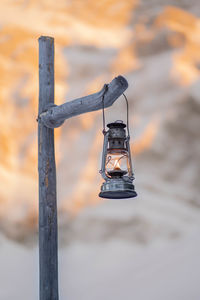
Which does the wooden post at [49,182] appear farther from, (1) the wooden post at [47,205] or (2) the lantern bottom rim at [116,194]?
(2) the lantern bottom rim at [116,194]

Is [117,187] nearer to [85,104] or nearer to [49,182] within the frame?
[85,104]

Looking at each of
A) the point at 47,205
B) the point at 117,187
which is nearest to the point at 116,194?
the point at 117,187

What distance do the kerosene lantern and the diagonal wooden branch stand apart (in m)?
0.18

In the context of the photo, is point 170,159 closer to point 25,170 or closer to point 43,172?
point 25,170

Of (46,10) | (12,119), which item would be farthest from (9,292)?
(46,10)

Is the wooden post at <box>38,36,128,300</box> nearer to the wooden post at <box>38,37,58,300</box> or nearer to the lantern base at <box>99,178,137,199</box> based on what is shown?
the wooden post at <box>38,37,58,300</box>

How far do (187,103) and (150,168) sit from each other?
968mm

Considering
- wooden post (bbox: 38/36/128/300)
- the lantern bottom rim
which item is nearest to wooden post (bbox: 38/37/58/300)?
wooden post (bbox: 38/36/128/300)

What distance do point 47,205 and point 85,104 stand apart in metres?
0.73

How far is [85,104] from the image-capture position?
3.25 metres

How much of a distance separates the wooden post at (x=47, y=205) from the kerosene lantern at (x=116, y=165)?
58cm

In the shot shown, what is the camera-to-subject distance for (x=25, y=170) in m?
6.00

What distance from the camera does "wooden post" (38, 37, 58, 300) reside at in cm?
341

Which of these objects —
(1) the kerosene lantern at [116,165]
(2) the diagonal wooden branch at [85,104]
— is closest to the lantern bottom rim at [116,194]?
(1) the kerosene lantern at [116,165]
